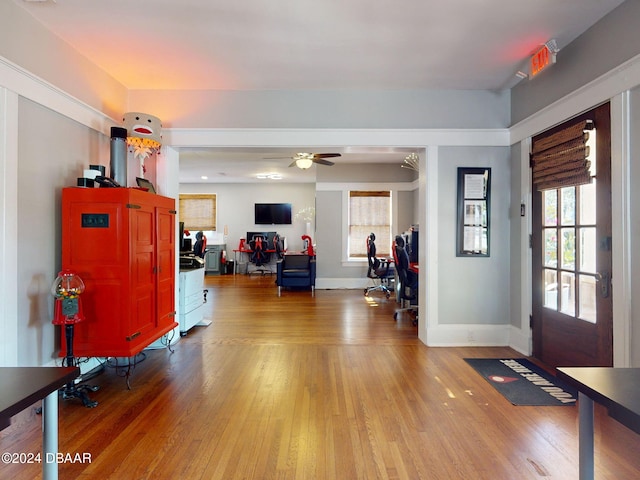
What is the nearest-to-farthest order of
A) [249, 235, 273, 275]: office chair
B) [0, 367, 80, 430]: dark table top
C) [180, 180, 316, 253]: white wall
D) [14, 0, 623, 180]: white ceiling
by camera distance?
[0, 367, 80, 430]: dark table top
[14, 0, 623, 180]: white ceiling
[249, 235, 273, 275]: office chair
[180, 180, 316, 253]: white wall

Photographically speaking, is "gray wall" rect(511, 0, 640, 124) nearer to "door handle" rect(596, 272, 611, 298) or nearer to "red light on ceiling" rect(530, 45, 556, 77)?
"red light on ceiling" rect(530, 45, 556, 77)

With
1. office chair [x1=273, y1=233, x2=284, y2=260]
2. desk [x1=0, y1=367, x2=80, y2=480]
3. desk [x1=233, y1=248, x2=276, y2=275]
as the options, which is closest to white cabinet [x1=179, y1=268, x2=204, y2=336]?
desk [x1=0, y1=367, x2=80, y2=480]

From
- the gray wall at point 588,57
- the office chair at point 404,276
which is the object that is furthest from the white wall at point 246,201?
the gray wall at point 588,57

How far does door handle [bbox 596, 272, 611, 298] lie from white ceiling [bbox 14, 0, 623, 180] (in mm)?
1852

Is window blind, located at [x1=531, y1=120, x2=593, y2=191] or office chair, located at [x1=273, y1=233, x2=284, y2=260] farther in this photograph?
office chair, located at [x1=273, y1=233, x2=284, y2=260]

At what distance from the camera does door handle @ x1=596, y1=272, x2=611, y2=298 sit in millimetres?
2484

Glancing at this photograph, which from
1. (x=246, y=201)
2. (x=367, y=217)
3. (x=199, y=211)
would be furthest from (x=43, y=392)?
(x=199, y=211)

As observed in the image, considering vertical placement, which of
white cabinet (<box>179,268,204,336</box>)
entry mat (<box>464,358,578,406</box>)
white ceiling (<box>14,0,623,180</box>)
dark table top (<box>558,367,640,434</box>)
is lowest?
entry mat (<box>464,358,578,406</box>)

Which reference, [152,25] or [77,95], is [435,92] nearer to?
[152,25]

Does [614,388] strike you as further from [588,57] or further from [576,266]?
[588,57]

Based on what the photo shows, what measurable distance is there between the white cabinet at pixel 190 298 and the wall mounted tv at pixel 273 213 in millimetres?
5709

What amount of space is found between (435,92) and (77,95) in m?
3.45

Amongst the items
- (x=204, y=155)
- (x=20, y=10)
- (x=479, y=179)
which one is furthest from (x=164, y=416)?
(x=204, y=155)

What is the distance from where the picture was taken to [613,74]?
2420 millimetres
